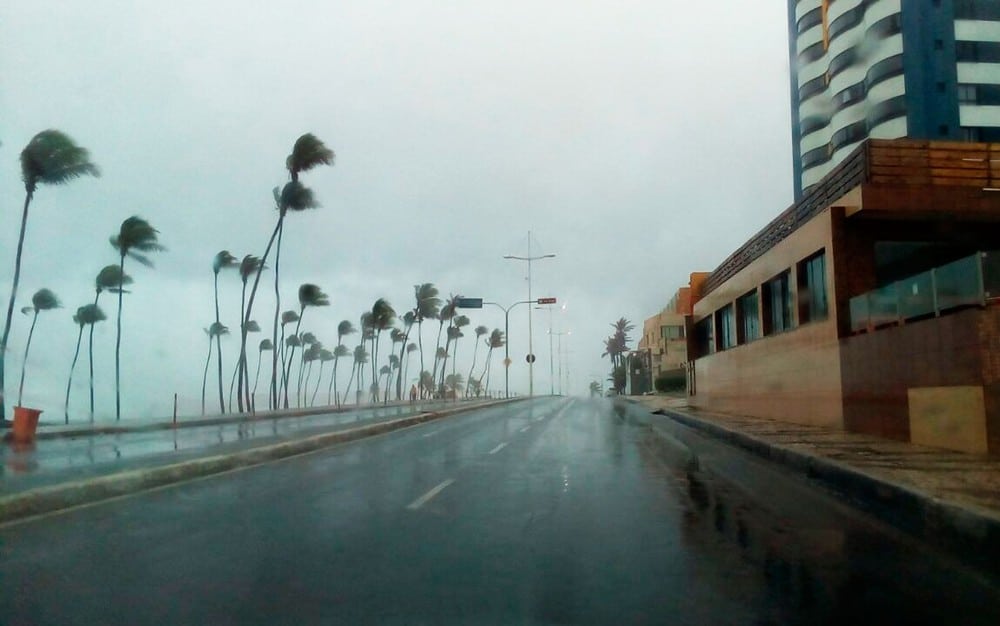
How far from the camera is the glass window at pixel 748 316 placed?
3278cm

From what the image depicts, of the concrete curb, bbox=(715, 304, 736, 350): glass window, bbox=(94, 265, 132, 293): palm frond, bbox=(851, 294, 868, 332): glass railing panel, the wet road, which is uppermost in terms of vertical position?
bbox=(94, 265, 132, 293): palm frond

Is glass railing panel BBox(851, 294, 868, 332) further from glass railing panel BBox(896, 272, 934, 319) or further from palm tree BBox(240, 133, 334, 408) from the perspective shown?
palm tree BBox(240, 133, 334, 408)

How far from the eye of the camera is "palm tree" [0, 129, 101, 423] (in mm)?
31234

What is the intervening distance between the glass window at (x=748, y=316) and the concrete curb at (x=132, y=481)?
18203mm

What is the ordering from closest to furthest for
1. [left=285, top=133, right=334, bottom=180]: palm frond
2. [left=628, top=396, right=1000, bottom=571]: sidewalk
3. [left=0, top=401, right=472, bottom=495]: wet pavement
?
[left=628, top=396, right=1000, bottom=571]: sidewalk, [left=0, top=401, right=472, bottom=495]: wet pavement, [left=285, top=133, right=334, bottom=180]: palm frond

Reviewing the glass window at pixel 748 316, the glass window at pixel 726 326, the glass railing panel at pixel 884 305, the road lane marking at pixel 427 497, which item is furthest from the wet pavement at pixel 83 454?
the glass window at pixel 726 326

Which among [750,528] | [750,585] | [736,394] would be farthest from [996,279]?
[736,394]

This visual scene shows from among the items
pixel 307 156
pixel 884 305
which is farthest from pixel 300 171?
pixel 884 305

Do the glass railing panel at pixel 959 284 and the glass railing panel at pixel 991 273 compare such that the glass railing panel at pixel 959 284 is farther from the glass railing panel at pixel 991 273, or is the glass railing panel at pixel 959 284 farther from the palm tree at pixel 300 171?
the palm tree at pixel 300 171

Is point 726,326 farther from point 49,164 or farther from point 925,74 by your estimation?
point 49,164

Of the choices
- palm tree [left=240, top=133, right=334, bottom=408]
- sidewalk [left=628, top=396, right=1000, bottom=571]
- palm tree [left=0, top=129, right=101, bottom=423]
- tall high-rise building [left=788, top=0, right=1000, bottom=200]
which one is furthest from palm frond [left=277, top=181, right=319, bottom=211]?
sidewalk [left=628, top=396, right=1000, bottom=571]

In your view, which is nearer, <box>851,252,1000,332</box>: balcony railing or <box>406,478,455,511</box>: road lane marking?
<box>406,478,455,511</box>: road lane marking

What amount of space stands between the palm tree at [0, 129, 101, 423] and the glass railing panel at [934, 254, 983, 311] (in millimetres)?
27919

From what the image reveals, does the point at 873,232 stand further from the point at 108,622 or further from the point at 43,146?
the point at 43,146
